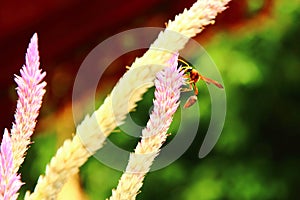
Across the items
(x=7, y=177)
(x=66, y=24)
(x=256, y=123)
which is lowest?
(x=7, y=177)

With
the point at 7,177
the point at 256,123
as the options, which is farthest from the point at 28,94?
the point at 256,123

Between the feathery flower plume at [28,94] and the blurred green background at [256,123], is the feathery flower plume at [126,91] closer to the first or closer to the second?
the feathery flower plume at [28,94]

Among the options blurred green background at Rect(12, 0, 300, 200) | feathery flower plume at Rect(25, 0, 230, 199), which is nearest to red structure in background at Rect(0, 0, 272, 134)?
blurred green background at Rect(12, 0, 300, 200)

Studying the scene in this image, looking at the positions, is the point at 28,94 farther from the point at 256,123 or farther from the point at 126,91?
the point at 256,123

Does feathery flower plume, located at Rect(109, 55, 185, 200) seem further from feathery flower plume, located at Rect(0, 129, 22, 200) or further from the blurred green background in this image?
the blurred green background

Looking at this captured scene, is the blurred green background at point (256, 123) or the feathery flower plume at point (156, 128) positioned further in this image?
the blurred green background at point (256, 123)

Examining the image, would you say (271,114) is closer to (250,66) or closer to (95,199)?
(250,66)

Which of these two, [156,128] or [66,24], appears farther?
[66,24]

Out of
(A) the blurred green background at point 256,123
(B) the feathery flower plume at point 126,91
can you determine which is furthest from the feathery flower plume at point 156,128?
(A) the blurred green background at point 256,123
